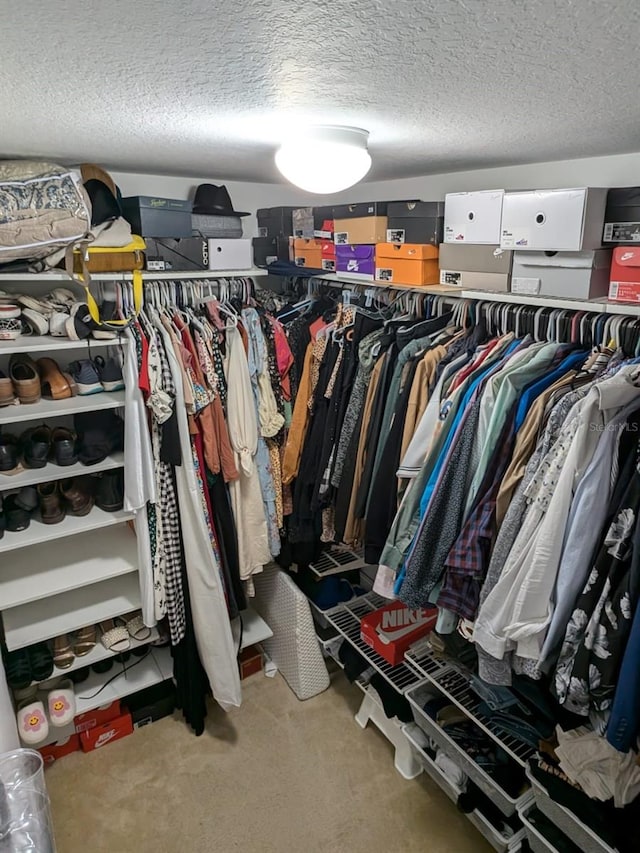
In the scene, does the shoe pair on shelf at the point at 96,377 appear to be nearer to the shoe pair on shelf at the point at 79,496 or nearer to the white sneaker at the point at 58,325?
A: the white sneaker at the point at 58,325

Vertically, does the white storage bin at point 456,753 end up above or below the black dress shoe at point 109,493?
below

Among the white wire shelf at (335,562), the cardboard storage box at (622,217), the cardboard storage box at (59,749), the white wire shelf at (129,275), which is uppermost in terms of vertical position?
the cardboard storage box at (622,217)

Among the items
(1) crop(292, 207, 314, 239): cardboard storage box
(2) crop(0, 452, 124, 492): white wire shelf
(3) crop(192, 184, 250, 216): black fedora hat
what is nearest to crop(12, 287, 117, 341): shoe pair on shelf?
(2) crop(0, 452, 124, 492): white wire shelf

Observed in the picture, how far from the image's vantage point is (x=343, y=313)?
2.02 metres

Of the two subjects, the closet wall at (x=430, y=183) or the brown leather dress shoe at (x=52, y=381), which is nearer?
the closet wall at (x=430, y=183)

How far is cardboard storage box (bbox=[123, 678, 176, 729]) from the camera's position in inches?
86.7

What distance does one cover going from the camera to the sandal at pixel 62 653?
6.37 ft

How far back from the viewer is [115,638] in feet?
6.69

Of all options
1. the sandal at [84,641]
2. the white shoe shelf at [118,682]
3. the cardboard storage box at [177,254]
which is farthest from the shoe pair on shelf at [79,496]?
the cardboard storage box at [177,254]

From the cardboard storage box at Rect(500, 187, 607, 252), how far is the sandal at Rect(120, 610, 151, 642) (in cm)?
183

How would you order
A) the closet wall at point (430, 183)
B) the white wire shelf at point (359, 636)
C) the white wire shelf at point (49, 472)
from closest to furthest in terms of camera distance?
1. the closet wall at point (430, 183)
2. the white wire shelf at point (49, 472)
3. the white wire shelf at point (359, 636)

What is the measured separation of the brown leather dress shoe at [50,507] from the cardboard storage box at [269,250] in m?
1.25

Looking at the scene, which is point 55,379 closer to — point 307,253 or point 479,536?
point 307,253

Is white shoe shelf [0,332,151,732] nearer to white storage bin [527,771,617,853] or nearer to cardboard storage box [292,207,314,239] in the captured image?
cardboard storage box [292,207,314,239]
